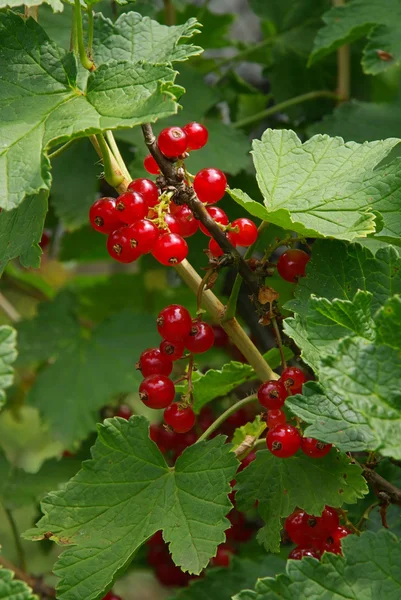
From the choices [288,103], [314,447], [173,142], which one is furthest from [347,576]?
[288,103]

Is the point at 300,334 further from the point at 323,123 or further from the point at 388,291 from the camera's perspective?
the point at 323,123

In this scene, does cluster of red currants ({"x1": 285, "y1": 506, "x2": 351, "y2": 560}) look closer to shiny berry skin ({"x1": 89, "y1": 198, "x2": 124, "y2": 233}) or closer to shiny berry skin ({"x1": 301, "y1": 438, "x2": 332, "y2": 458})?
shiny berry skin ({"x1": 301, "y1": 438, "x2": 332, "y2": 458})

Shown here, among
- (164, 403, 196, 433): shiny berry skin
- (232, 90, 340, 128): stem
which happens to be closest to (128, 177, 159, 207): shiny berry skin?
(164, 403, 196, 433): shiny berry skin

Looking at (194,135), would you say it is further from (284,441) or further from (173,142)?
(284,441)

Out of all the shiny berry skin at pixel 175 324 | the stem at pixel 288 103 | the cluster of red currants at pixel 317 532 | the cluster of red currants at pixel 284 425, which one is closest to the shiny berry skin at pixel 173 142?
the shiny berry skin at pixel 175 324

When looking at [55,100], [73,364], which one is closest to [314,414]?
[55,100]

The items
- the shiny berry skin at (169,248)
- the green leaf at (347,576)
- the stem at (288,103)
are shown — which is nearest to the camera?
the green leaf at (347,576)

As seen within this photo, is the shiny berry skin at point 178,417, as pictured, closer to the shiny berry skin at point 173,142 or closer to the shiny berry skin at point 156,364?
the shiny berry skin at point 156,364
